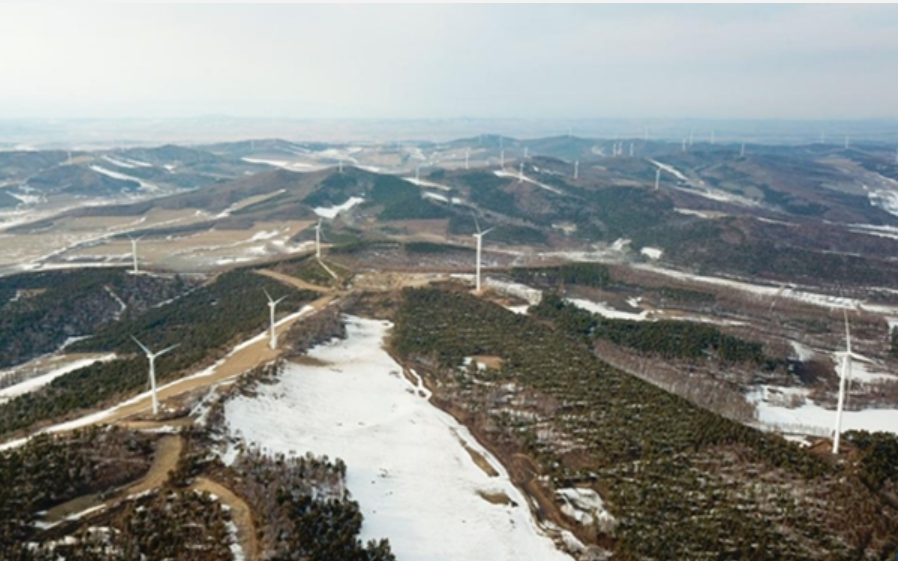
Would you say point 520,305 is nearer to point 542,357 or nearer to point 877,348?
point 542,357

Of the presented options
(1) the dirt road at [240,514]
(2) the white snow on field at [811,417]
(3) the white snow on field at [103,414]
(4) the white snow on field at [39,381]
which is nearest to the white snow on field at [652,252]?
(2) the white snow on field at [811,417]

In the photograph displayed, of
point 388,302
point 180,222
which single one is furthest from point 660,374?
point 180,222

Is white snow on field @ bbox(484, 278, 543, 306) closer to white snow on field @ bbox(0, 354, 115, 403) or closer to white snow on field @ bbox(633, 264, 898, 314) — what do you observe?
white snow on field @ bbox(633, 264, 898, 314)

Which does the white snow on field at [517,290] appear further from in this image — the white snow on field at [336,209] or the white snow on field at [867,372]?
the white snow on field at [336,209]

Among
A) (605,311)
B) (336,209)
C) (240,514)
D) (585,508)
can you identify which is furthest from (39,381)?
(336,209)

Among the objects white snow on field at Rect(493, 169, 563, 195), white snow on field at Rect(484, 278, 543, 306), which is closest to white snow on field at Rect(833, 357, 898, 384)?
white snow on field at Rect(484, 278, 543, 306)
